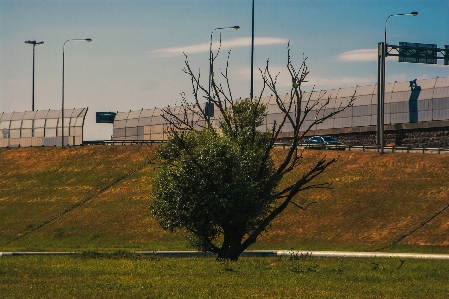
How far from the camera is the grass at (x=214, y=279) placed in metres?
22.9

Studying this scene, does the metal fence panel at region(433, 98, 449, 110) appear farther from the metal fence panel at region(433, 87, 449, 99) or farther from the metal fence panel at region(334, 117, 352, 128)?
the metal fence panel at region(334, 117, 352, 128)

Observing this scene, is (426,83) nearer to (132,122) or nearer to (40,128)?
(132,122)

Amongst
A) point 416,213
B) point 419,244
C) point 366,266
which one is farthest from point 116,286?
point 416,213

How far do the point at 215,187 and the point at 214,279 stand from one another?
1015 cm

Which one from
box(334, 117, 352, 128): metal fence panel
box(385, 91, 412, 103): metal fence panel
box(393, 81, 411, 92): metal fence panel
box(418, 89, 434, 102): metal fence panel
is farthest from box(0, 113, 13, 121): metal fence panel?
box(418, 89, 434, 102): metal fence panel

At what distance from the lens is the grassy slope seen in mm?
56906

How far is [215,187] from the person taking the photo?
36.9m

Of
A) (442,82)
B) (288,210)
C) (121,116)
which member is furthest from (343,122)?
(121,116)

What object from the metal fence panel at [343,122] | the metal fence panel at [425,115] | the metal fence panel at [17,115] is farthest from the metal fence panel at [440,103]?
the metal fence panel at [17,115]

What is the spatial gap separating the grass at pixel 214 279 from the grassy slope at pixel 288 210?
70.3ft

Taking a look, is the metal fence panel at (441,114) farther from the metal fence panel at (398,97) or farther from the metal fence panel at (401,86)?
the metal fence panel at (401,86)

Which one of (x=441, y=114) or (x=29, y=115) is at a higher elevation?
(x=29, y=115)

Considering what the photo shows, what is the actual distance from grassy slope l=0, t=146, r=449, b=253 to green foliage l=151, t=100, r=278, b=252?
17455 mm

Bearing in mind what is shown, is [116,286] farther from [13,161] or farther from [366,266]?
[13,161]
